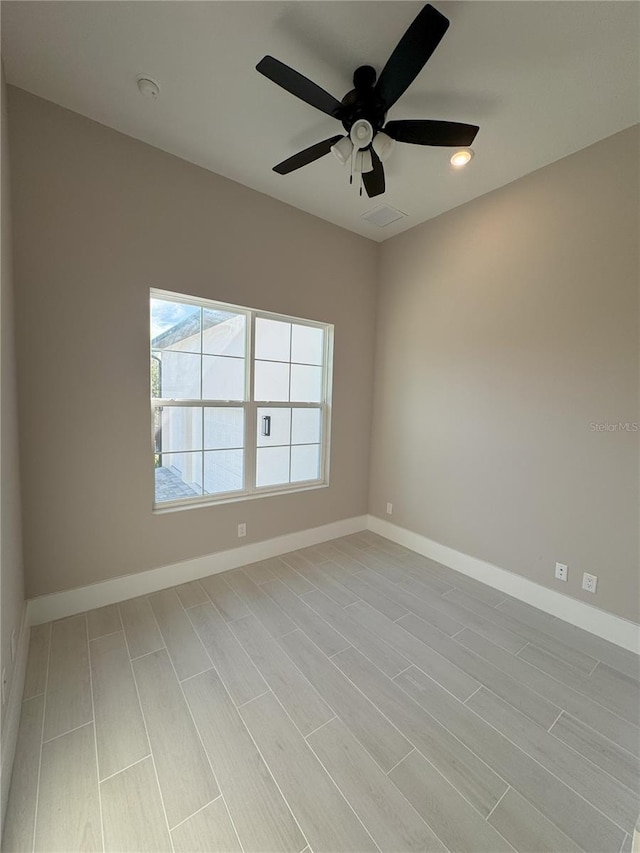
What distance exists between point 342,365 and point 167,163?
203 centimetres

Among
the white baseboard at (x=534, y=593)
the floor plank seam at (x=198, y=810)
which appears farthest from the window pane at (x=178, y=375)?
the white baseboard at (x=534, y=593)

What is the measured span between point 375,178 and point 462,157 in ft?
2.23

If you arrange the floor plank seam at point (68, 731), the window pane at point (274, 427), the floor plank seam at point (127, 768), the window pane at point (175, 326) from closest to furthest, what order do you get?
the floor plank seam at point (127, 768), the floor plank seam at point (68, 731), the window pane at point (175, 326), the window pane at point (274, 427)

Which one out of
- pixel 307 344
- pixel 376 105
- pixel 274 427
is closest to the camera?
pixel 376 105

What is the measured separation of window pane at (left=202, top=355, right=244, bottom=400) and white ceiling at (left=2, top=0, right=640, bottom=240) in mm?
→ 1379

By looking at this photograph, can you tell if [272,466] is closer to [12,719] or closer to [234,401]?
[234,401]

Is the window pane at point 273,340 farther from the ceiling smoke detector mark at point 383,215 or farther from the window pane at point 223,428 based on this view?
the ceiling smoke detector mark at point 383,215

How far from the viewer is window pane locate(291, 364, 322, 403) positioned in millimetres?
3104

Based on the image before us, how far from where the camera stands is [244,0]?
1.35 metres

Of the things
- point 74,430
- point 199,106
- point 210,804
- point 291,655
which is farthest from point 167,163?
point 210,804

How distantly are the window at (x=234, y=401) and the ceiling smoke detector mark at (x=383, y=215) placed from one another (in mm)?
1008

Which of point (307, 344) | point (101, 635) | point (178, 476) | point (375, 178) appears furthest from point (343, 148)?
point (101, 635)

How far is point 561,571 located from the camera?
2.21m

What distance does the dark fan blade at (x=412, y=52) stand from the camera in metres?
1.12
